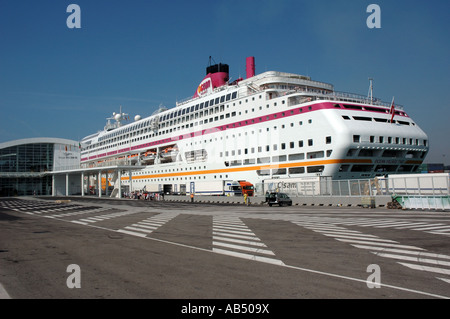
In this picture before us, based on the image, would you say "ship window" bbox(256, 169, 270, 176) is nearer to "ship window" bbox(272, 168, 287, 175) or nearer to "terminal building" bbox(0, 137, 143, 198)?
"ship window" bbox(272, 168, 287, 175)

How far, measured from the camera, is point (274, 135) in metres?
39.3

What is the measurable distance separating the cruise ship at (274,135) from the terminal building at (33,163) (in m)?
32.9

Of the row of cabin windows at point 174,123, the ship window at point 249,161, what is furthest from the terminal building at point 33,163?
the ship window at point 249,161

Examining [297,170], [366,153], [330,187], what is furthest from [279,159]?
[366,153]

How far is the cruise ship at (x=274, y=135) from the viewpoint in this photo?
33875 millimetres

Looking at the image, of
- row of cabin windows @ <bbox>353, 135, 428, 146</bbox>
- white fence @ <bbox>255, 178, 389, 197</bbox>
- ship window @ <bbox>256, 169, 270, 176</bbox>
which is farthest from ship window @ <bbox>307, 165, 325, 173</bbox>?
ship window @ <bbox>256, 169, 270, 176</bbox>

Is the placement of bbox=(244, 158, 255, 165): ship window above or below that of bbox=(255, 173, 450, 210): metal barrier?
above

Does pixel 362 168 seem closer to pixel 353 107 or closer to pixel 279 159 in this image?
pixel 353 107

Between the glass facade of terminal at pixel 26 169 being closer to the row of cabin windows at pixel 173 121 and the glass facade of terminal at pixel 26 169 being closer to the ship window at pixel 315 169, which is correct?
the row of cabin windows at pixel 173 121

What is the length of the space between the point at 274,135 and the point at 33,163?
66.9 meters

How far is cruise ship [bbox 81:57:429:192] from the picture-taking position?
33875 millimetres

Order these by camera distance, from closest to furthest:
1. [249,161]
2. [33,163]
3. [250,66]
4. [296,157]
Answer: [296,157]
[249,161]
[250,66]
[33,163]

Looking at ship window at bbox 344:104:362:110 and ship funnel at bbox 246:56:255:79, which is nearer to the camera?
ship window at bbox 344:104:362:110

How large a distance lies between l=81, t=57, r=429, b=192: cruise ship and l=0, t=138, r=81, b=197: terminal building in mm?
32905
